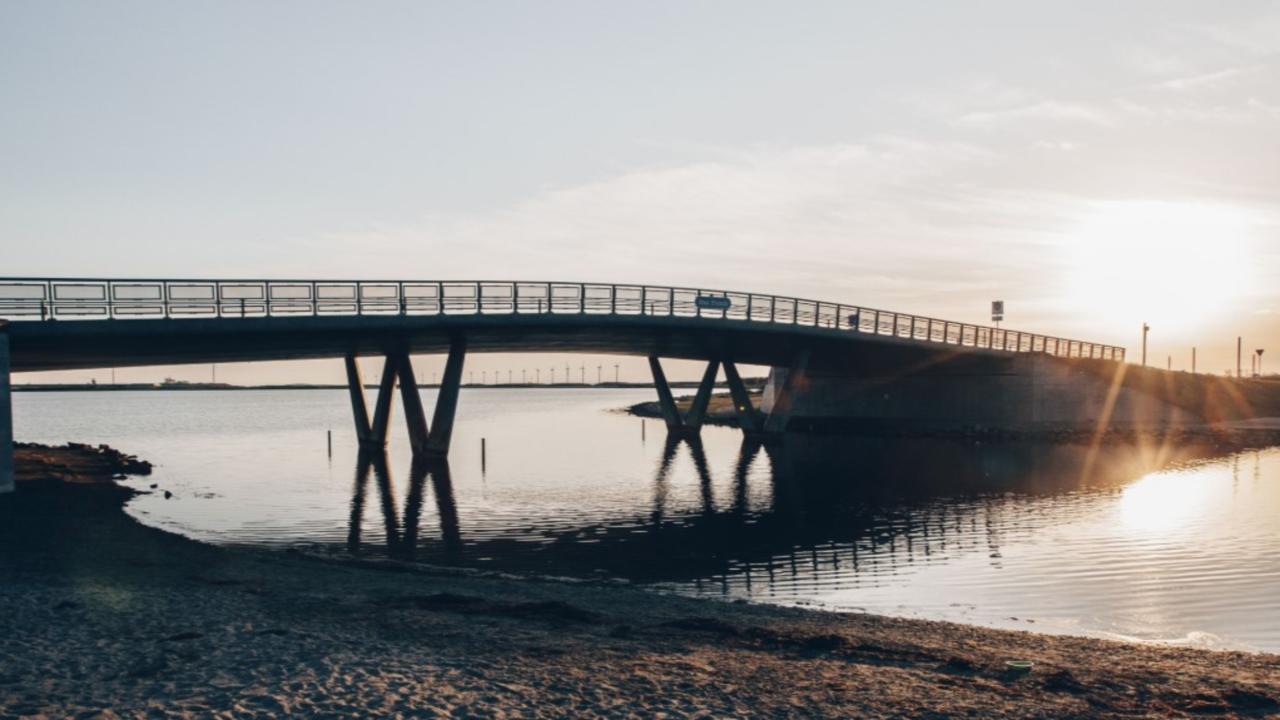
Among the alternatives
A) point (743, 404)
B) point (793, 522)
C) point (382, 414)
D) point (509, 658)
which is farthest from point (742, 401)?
point (509, 658)

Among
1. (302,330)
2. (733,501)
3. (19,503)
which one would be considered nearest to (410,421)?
(302,330)

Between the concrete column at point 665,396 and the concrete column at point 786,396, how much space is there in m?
8.57

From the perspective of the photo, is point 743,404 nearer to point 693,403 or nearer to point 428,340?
point 693,403

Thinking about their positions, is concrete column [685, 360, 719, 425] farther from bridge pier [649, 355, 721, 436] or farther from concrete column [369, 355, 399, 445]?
concrete column [369, 355, 399, 445]

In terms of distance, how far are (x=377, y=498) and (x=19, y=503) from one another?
42.1ft

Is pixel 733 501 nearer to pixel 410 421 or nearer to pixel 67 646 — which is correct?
pixel 410 421

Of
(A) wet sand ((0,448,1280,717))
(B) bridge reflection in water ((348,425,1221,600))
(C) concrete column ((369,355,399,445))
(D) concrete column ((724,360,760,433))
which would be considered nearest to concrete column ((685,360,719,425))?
(D) concrete column ((724,360,760,433))

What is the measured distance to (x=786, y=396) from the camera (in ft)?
235

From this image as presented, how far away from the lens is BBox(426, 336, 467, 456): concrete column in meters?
52.6

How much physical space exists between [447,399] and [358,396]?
10.7 m

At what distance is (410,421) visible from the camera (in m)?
55.4

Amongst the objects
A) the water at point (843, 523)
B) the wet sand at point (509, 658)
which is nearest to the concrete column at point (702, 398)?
the water at point (843, 523)

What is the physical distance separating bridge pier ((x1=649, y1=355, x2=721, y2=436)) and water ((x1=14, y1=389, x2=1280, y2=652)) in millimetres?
14427

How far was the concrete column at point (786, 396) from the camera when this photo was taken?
69812 millimetres
